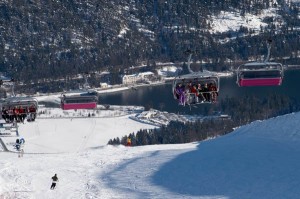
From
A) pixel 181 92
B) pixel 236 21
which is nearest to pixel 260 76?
pixel 181 92

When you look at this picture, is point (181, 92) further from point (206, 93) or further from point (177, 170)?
point (177, 170)

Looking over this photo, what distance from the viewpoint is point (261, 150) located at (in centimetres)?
2192

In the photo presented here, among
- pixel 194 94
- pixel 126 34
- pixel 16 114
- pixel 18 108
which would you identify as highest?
pixel 126 34

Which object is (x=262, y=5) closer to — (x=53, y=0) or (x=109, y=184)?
(x=53, y=0)

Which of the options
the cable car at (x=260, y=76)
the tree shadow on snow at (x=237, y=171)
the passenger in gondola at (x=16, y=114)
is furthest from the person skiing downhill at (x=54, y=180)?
the cable car at (x=260, y=76)

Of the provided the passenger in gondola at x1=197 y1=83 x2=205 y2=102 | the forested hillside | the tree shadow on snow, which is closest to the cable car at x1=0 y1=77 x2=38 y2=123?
the tree shadow on snow

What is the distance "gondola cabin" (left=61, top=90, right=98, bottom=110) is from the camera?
1866 centimetres

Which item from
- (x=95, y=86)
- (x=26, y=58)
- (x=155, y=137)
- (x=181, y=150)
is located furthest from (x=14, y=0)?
(x=181, y=150)

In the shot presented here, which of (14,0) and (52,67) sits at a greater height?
(14,0)

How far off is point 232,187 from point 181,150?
585 centimetres

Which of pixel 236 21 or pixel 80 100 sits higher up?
pixel 236 21

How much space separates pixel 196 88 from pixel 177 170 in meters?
4.60

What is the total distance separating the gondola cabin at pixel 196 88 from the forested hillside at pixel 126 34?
72.5 metres

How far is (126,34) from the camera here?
365 feet
